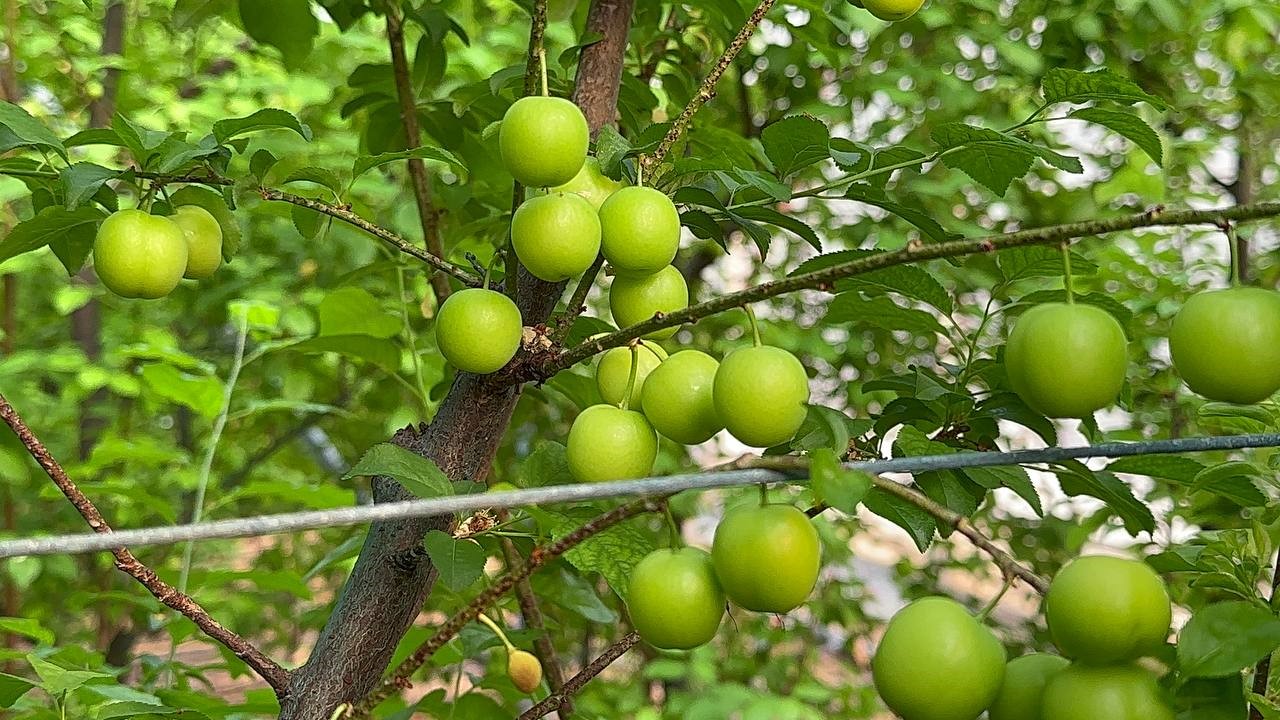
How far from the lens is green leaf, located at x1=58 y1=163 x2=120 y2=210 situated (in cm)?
64

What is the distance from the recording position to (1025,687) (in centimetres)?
45

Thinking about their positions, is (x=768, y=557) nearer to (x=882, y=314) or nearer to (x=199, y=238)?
(x=882, y=314)

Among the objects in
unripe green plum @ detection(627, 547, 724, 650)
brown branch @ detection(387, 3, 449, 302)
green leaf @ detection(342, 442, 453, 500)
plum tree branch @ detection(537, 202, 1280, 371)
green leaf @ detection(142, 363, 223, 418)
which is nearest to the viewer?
plum tree branch @ detection(537, 202, 1280, 371)

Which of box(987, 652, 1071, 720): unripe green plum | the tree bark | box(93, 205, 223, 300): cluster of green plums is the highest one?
box(93, 205, 223, 300): cluster of green plums

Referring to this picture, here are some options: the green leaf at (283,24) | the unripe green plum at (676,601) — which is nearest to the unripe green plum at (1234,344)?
the unripe green plum at (676,601)

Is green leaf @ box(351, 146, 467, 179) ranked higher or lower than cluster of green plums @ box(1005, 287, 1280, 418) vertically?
higher

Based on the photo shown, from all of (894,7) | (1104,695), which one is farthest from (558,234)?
(1104,695)

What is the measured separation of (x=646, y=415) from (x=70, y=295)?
1753mm

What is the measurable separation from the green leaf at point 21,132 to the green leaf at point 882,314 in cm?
52

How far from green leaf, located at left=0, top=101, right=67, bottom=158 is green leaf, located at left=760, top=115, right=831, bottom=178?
457 mm

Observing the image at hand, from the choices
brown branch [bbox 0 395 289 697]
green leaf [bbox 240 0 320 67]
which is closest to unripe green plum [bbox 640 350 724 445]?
brown branch [bbox 0 395 289 697]

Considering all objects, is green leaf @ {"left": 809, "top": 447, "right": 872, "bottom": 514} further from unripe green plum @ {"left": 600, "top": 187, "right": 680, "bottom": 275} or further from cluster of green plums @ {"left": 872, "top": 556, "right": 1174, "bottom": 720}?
unripe green plum @ {"left": 600, "top": 187, "right": 680, "bottom": 275}

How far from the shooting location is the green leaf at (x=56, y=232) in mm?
691

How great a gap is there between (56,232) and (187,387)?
82cm
